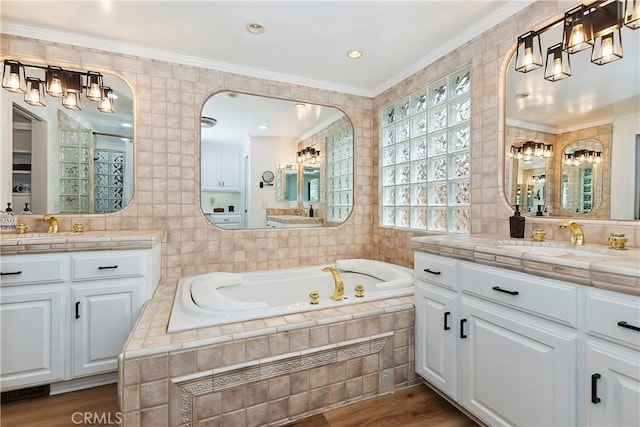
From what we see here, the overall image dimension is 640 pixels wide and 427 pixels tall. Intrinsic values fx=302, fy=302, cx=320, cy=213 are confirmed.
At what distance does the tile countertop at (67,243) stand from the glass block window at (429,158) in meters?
2.10

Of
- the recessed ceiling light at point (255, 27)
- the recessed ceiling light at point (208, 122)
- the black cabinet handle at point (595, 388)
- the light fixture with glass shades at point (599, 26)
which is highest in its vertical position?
the recessed ceiling light at point (255, 27)

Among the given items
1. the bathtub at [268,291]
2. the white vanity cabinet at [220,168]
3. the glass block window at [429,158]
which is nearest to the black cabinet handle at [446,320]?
the bathtub at [268,291]

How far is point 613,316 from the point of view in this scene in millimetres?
964

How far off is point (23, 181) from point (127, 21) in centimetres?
134

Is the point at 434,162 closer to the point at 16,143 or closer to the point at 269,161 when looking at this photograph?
the point at 269,161

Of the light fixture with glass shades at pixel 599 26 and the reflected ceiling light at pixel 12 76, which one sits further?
the reflected ceiling light at pixel 12 76

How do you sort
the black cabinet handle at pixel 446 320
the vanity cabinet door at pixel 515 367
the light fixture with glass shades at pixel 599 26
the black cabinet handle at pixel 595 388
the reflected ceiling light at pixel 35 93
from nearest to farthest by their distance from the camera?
the black cabinet handle at pixel 595 388, the vanity cabinet door at pixel 515 367, the light fixture with glass shades at pixel 599 26, the black cabinet handle at pixel 446 320, the reflected ceiling light at pixel 35 93

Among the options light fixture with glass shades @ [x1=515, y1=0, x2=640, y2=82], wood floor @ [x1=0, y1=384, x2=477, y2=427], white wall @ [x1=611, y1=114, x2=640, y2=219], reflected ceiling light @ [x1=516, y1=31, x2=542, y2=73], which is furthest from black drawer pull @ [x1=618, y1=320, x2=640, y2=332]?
reflected ceiling light @ [x1=516, y1=31, x2=542, y2=73]

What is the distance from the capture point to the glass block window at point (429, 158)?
228 centimetres

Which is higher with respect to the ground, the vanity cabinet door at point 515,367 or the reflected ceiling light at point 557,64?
the reflected ceiling light at point 557,64

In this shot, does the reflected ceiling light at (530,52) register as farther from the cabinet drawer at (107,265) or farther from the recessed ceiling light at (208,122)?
the cabinet drawer at (107,265)

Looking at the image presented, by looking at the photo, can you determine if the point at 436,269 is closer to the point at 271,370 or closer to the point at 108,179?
the point at 271,370

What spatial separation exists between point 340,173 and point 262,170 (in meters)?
0.84

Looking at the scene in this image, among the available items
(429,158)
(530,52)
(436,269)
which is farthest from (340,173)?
(530,52)
